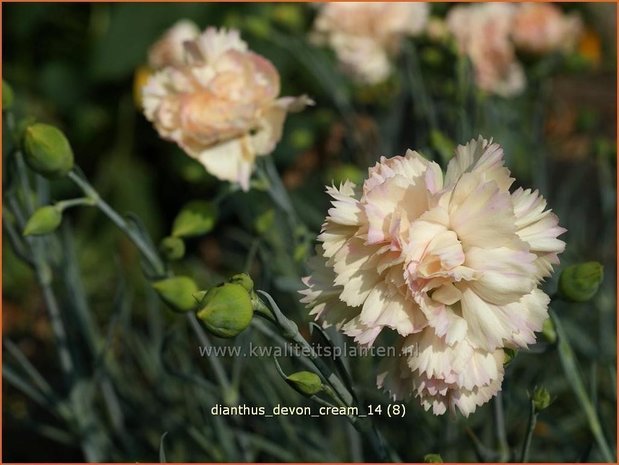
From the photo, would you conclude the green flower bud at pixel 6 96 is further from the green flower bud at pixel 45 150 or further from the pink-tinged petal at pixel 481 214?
the pink-tinged petal at pixel 481 214

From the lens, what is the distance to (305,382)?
465 mm

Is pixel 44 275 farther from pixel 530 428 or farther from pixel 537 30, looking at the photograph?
pixel 537 30

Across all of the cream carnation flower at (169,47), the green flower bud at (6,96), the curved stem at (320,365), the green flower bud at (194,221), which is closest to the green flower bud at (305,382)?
the curved stem at (320,365)

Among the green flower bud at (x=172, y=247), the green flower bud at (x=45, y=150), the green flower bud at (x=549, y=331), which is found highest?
the green flower bud at (x=45, y=150)

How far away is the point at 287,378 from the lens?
18.1 inches

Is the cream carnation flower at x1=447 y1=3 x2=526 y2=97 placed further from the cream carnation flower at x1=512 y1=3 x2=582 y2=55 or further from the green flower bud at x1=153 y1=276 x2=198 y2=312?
the green flower bud at x1=153 y1=276 x2=198 y2=312

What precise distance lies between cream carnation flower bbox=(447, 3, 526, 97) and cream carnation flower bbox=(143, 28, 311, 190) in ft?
1.44

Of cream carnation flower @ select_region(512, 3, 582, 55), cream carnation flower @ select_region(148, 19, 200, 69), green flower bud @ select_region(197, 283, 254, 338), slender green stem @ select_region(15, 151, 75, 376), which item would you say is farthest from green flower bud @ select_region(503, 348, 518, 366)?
cream carnation flower @ select_region(512, 3, 582, 55)

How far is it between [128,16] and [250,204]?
0.69 metres

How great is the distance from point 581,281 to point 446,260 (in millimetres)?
150

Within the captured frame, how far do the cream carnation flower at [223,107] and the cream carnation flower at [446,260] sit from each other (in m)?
0.23

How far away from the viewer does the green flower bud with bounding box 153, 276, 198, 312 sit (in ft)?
1.75

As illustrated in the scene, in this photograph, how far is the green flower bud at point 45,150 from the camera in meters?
0.59

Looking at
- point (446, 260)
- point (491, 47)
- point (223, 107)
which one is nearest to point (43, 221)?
point (223, 107)
